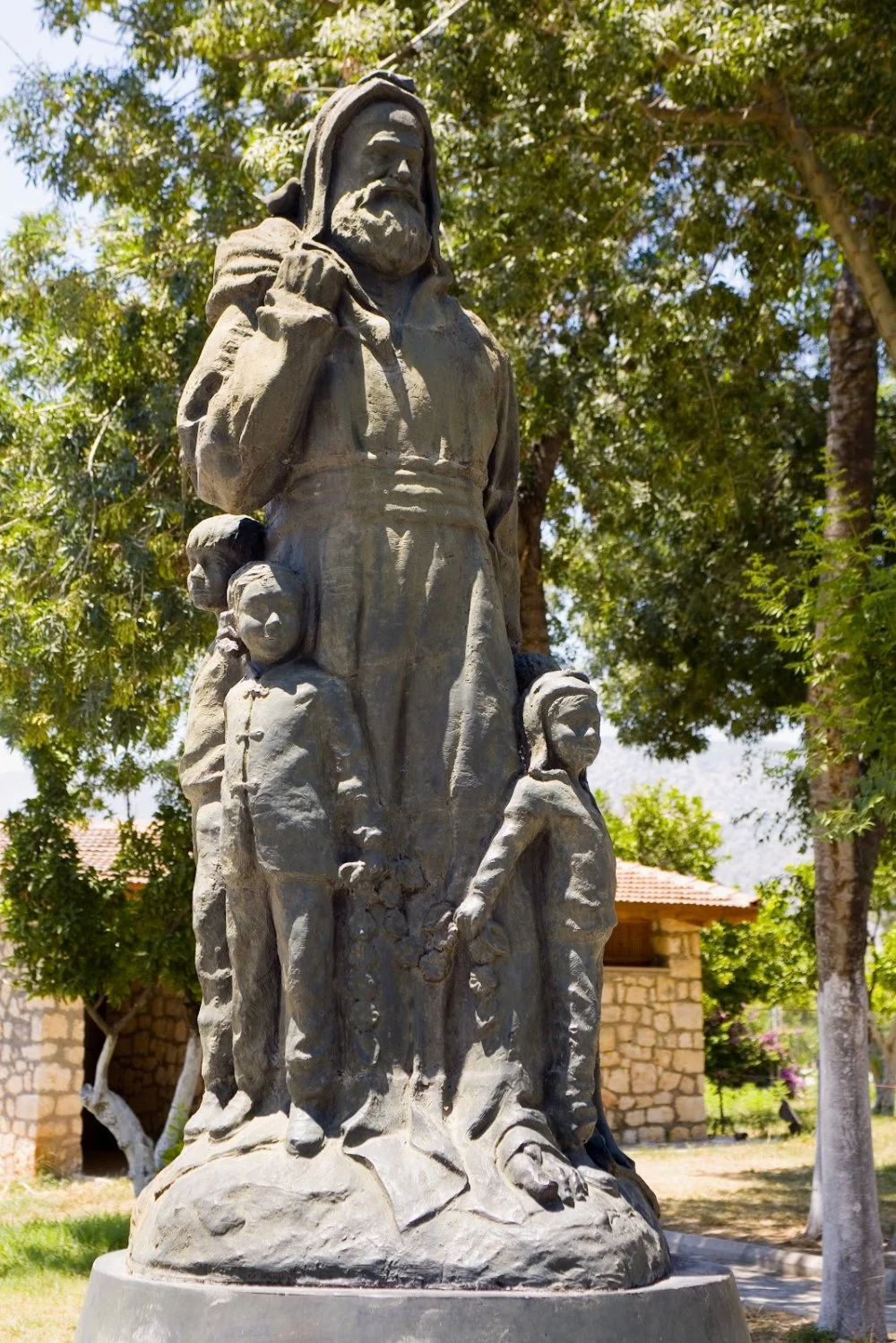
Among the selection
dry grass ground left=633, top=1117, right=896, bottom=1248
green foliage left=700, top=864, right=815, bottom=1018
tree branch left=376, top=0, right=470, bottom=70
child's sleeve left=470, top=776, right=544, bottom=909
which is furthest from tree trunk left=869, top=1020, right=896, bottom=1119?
child's sleeve left=470, top=776, right=544, bottom=909

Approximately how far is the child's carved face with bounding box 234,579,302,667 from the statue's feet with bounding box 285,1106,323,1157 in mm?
1111

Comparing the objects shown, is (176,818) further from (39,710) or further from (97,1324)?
(97,1324)

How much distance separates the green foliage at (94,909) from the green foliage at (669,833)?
561 inches

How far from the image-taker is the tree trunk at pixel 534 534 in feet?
35.5

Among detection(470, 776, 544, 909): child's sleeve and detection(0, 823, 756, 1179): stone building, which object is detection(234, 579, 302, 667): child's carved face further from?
detection(0, 823, 756, 1179): stone building

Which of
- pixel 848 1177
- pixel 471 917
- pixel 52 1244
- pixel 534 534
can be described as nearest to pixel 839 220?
pixel 534 534

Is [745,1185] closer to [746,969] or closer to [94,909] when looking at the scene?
[94,909]

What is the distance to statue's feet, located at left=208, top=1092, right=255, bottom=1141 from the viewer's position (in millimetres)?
3785

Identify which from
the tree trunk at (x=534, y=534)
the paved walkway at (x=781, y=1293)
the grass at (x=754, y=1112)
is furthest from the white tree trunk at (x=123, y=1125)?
the grass at (x=754, y=1112)

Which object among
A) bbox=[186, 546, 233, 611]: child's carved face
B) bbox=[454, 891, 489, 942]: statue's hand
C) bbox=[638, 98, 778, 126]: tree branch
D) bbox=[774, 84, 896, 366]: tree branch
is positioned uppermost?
bbox=[638, 98, 778, 126]: tree branch

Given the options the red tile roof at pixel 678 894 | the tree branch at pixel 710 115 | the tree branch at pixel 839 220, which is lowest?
the red tile roof at pixel 678 894

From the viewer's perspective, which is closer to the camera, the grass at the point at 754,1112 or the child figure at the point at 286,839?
the child figure at the point at 286,839

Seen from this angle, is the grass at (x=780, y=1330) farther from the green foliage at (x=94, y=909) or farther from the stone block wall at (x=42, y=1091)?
the stone block wall at (x=42, y=1091)

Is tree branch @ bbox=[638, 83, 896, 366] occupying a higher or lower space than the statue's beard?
higher
